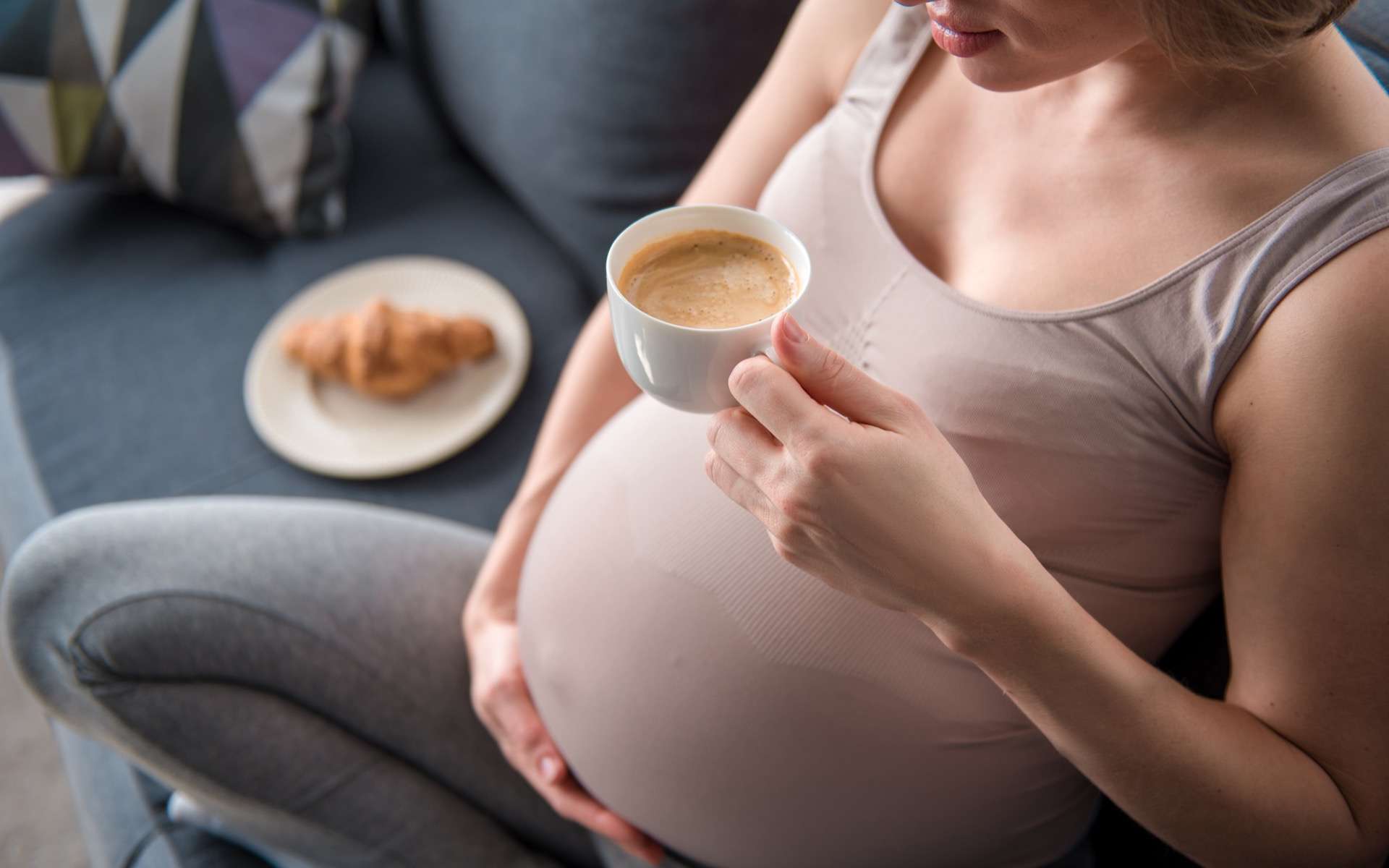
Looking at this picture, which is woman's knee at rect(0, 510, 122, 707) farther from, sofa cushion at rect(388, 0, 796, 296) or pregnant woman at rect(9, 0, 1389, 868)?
sofa cushion at rect(388, 0, 796, 296)

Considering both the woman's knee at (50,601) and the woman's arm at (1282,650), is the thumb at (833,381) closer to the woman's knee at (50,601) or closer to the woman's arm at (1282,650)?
the woman's arm at (1282,650)

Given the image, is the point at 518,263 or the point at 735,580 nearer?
the point at 735,580

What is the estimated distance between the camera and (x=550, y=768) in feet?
3.29

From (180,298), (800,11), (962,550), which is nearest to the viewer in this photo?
(962,550)

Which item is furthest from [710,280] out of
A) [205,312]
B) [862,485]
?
[205,312]

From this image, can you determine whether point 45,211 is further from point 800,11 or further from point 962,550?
point 962,550

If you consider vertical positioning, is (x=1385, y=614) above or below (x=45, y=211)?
above

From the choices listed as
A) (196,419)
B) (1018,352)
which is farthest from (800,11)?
(196,419)

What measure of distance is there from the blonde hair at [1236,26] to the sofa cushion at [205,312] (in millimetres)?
1040

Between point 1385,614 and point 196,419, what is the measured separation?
→ 1.49m

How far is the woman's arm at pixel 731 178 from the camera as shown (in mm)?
981

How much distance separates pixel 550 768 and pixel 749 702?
0.28 metres

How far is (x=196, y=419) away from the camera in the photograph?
152cm

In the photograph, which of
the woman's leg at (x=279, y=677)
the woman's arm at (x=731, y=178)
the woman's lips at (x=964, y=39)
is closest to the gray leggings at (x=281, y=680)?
the woman's leg at (x=279, y=677)
